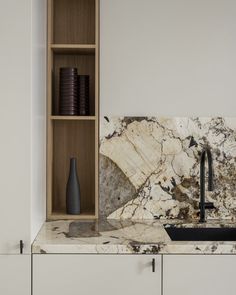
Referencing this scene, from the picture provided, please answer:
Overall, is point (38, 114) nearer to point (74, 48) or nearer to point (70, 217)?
point (74, 48)

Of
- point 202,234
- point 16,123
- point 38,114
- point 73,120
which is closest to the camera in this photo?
point 16,123

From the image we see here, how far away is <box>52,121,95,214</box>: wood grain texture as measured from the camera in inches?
104

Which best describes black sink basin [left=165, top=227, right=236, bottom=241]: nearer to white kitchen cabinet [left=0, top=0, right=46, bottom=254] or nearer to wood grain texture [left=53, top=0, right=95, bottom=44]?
white kitchen cabinet [left=0, top=0, right=46, bottom=254]

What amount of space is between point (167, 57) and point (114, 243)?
4.06 ft

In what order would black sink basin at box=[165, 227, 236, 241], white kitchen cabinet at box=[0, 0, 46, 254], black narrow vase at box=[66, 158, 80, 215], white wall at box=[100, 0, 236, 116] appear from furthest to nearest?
1. white wall at box=[100, 0, 236, 116]
2. black narrow vase at box=[66, 158, 80, 215]
3. black sink basin at box=[165, 227, 236, 241]
4. white kitchen cabinet at box=[0, 0, 46, 254]

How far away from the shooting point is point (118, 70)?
260cm

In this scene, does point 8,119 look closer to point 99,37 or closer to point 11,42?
point 11,42

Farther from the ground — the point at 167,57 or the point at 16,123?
the point at 167,57

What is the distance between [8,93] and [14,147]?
0.82 feet

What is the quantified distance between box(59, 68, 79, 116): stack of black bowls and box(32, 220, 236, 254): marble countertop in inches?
27.0
